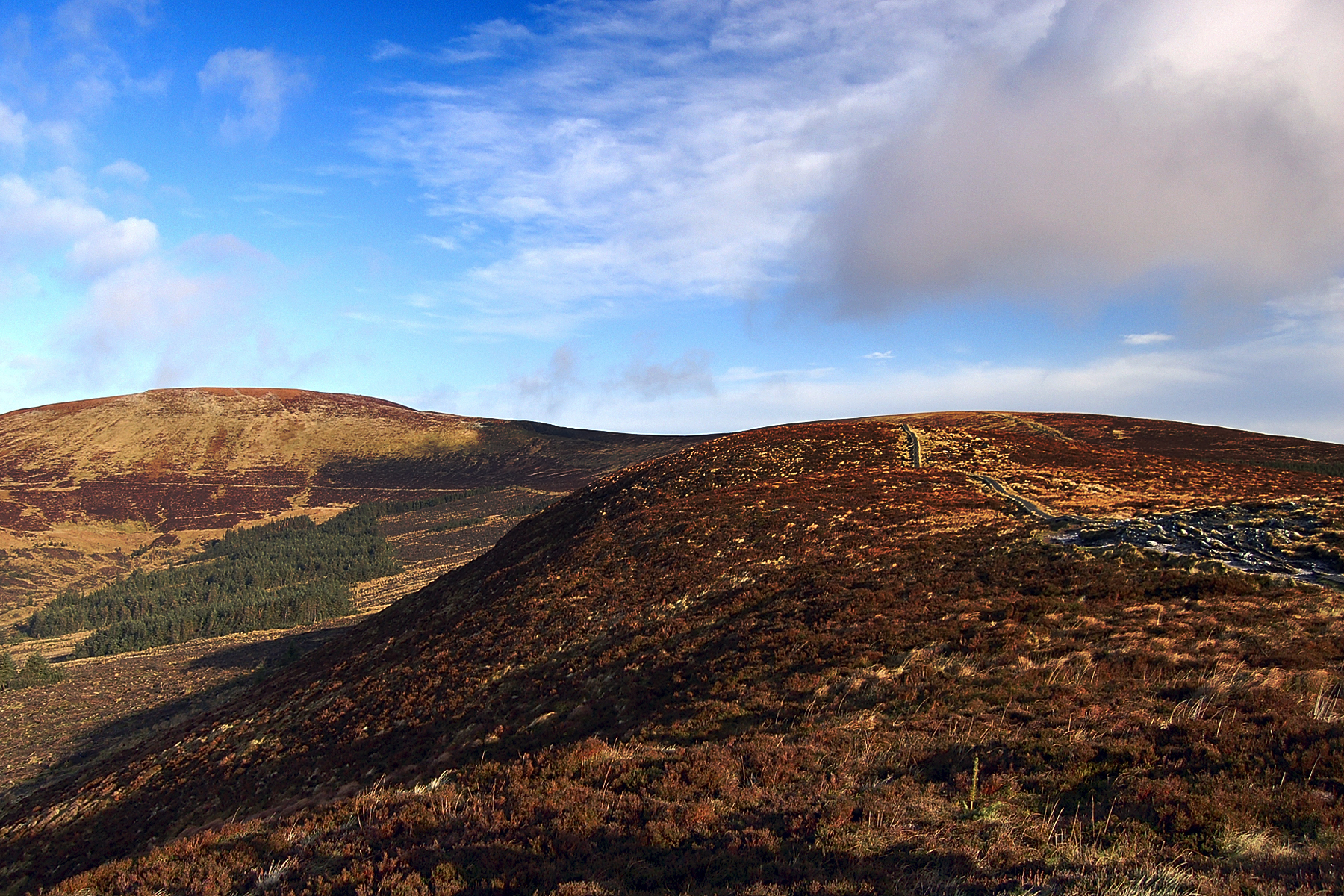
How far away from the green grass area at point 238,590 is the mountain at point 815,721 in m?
69.1

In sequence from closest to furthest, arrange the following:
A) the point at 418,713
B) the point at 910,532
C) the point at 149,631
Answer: the point at 418,713
the point at 910,532
the point at 149,631

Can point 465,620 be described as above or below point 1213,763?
below

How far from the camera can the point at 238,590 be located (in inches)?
4815

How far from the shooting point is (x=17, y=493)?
16438 cm

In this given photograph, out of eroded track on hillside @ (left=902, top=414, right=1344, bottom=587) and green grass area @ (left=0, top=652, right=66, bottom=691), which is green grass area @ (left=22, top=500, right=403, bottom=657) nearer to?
green grass area @ (left=0, top=652, right=66, bottom=691)

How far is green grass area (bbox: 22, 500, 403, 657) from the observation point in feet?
316

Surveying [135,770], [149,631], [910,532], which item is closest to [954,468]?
[910,532]

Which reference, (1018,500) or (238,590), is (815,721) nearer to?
(1018,500)

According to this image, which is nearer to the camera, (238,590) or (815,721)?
(815,721)

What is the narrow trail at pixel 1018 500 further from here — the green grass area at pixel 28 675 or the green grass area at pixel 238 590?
the green grass area at pixel 28 675

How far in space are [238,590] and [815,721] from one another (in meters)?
145

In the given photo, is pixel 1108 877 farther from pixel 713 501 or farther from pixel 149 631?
pixel 149 631

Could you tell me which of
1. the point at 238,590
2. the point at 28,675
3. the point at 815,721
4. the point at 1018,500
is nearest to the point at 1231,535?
the point at 1018,500

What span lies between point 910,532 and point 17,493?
235 m
